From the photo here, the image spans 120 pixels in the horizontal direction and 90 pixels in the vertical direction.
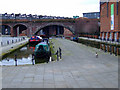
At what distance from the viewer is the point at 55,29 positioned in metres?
113

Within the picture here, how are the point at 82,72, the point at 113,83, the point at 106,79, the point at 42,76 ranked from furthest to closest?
the point at 82,72 < the point at 42,76 < the point at 106,79 < the point at 113,83

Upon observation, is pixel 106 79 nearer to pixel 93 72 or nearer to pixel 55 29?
pixel 93 72

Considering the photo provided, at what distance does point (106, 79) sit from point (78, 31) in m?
74.2

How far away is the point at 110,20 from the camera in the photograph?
51750mm

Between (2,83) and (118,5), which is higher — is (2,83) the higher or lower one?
the lower one

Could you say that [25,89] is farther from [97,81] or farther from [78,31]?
[78,31]

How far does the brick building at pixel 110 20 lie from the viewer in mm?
45562

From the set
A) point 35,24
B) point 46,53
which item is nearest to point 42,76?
point 46,53

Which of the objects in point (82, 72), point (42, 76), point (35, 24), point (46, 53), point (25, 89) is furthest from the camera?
point (35, 24)

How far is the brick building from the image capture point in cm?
4556

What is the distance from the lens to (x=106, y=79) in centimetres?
993

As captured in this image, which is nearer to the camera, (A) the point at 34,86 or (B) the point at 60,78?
(A) the point at 34,86

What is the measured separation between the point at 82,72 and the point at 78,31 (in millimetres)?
72601

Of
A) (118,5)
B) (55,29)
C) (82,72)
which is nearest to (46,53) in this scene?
(82,72)
